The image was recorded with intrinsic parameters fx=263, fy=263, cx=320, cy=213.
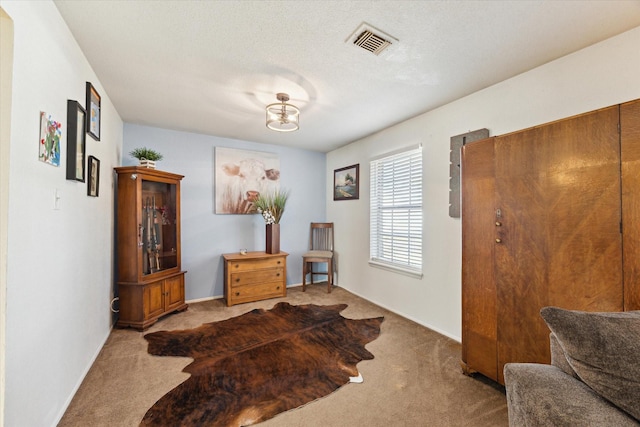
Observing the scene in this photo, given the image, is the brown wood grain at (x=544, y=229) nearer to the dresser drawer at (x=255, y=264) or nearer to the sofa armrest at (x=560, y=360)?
the sofa armrest at (x=560, y=360)

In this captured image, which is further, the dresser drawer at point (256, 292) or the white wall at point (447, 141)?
the dresser drawer at point (256, 292)

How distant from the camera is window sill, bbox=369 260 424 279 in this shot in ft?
10.2

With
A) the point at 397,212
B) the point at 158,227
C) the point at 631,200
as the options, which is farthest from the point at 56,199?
the point at 397,212

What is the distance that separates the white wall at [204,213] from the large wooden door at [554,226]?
3.31m

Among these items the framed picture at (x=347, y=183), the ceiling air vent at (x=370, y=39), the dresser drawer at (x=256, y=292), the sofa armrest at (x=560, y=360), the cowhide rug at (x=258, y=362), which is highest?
the ceiling air vent at (x=370, y=39)

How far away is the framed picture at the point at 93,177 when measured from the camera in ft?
6.81

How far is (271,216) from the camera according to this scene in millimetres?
3988

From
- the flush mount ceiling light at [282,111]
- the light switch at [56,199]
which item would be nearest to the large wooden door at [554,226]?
the flush mount ceiling light at [282,111]

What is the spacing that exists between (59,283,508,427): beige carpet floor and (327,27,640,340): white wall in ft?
1.75

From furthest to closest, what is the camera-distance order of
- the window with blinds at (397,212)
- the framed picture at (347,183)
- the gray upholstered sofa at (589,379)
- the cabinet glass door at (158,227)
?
1. the framed picture at (347,183)
2. the window with blinds at (397,212)
3. the cabinet glass door at (158,227)
4. the gray upholstered sofa at (589,379)

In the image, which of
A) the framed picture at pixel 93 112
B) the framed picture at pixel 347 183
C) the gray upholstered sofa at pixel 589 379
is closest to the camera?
the gray upholstered sofa at pixel 589 379

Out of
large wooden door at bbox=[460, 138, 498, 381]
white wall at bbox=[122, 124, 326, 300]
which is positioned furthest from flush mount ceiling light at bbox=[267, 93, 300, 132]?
white wall at bbox=[122, 124, 326, 300]

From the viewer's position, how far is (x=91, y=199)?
217cm

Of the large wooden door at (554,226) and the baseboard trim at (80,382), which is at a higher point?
the large wooden door at (554,226)
